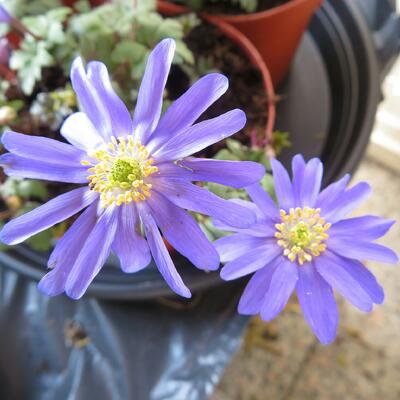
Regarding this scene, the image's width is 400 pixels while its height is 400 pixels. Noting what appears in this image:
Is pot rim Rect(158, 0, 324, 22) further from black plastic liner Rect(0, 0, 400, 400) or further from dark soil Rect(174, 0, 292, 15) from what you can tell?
black plastic liner Rect(0, 0, 400, 400)

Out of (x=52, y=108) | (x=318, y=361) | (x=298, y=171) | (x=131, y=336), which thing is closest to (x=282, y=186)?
(x=298, y=171)

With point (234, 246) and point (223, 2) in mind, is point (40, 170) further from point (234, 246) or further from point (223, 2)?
point (223, 2)

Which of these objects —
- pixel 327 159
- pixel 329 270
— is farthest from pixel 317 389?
pixel 329 270

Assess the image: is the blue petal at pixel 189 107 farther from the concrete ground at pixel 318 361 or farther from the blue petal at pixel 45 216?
the concrete ground at pixel 318 361

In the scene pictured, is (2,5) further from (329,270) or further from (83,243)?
(329,270)

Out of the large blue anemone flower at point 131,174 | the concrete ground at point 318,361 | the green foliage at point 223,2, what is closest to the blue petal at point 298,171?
the large blue anemone flower at point 131,174

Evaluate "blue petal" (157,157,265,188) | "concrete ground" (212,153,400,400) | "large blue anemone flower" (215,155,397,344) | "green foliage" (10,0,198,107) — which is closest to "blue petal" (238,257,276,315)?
"large blue anemone flower" (215,155,397,344)

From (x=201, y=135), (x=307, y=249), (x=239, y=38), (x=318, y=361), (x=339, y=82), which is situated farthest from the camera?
(x=318, y=361)
